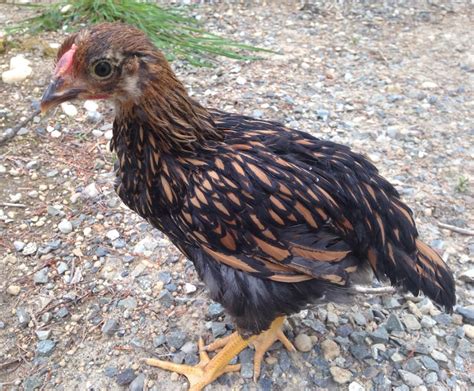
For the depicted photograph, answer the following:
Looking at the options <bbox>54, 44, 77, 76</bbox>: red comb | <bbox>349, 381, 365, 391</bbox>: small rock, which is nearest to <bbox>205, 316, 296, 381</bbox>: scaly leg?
<bbox>349, 381, 365, 391</bbox>: small rock

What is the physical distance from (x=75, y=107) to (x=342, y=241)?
3200 millimetres

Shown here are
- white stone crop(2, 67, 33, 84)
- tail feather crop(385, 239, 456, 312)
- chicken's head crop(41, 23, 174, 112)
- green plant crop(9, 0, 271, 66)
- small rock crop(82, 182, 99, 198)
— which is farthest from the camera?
green plant crop(9, 0, 271, 66)

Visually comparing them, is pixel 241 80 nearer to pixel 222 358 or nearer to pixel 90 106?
pixel 90 106

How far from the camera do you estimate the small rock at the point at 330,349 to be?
2887mm

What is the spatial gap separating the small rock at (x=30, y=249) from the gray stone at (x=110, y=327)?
852mm

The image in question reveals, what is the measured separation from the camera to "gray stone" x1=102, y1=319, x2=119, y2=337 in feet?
9.75

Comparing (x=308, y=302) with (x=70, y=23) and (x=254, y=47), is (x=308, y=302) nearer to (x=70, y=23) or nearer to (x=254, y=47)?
(x=254, y=47)

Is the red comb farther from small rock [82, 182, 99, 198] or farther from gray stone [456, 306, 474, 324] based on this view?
gray stone [456, 306, 474, 324]

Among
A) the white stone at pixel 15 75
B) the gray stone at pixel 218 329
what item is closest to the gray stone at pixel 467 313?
the gray stone at pixel 218 329

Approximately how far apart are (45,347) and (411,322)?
7.80 feet

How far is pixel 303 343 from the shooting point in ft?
9.71

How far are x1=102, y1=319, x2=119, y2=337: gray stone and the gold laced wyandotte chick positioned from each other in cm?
86

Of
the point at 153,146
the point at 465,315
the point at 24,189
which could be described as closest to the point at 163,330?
the point at 153,146

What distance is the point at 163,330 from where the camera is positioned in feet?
9.96
